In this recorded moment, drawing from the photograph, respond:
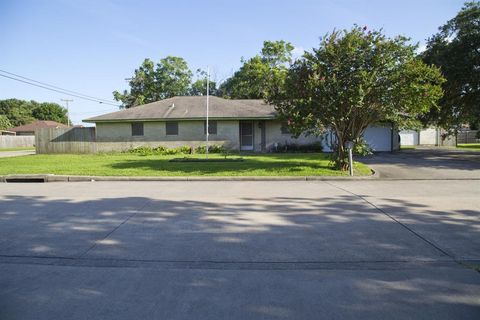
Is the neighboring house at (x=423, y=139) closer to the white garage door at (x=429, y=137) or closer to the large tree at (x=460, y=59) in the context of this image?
the white garage door at (x=429, y=137)

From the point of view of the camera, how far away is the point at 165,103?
29.0 metres

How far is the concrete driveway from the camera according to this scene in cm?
334

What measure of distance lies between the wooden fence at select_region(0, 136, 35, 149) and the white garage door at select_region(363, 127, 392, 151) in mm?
48577

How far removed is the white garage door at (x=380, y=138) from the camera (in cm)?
2742

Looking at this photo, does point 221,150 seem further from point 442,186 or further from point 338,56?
point 442,186

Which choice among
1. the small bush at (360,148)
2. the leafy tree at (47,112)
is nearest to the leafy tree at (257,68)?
the small bush at (360,148)

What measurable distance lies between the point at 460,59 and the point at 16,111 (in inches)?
4039

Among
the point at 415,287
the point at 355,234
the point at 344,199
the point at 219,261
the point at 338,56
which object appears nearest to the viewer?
the point at 415,287

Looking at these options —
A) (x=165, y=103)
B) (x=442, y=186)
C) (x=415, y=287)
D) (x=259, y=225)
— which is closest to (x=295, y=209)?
(x=259, y=225)

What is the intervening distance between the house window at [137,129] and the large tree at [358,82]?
51.3 feet

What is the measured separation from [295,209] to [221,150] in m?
17.6

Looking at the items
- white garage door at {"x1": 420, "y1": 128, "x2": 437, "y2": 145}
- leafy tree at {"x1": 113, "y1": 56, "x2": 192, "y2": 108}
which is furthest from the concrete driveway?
leafy tree at {"x1": 113, "y1": 56, "x2": 192, "y2": 108}

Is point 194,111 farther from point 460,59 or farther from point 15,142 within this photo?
point 15,142

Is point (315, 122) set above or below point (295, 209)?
above
